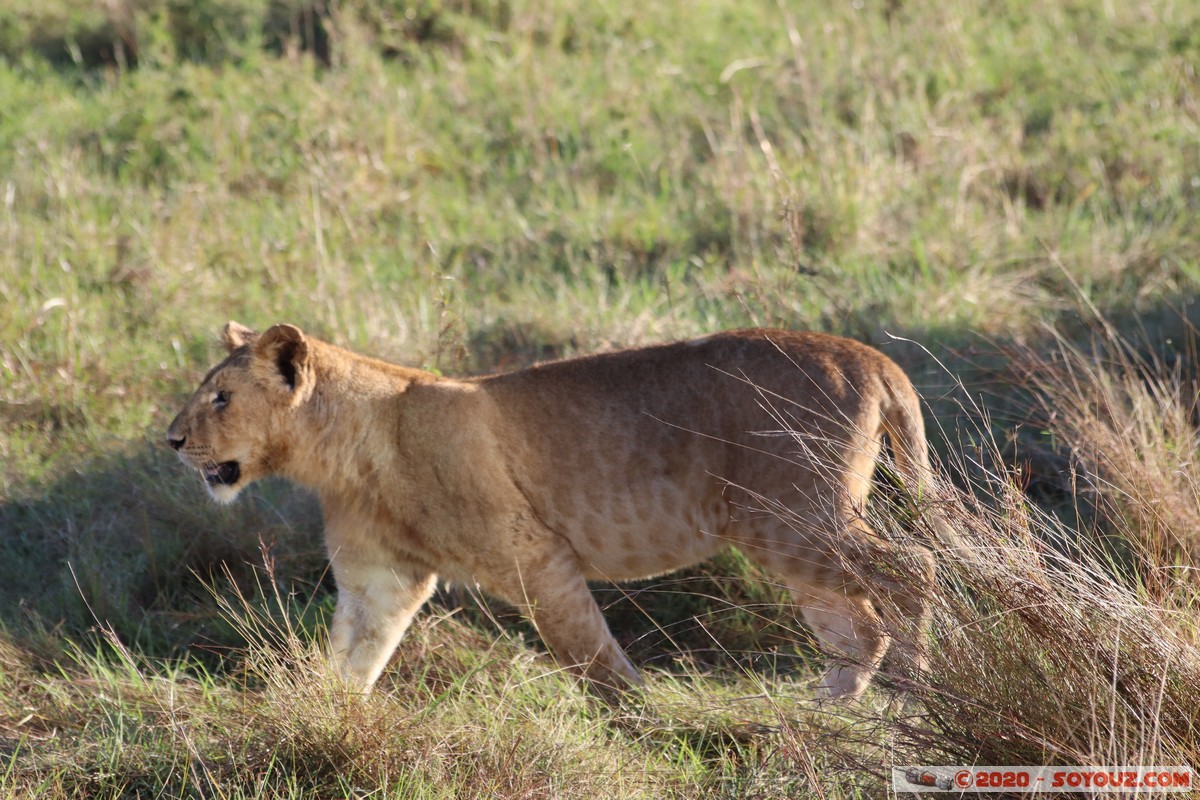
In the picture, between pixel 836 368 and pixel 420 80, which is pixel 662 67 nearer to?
pixel 420 80

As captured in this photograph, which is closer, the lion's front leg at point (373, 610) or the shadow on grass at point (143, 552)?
the lion's front leg at point (373, 610)

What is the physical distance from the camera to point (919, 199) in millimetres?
8320

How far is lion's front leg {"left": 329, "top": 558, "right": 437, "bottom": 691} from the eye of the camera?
188 inches

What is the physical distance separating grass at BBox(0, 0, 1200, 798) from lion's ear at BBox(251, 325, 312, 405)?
0.68 metres

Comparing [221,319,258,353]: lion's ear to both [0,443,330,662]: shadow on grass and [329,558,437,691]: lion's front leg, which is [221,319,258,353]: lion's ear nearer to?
[0,443,330,662]: shadow on grass

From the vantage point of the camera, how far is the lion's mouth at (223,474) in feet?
15.6

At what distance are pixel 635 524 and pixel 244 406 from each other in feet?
4.94

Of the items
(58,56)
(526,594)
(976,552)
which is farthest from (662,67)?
(976,552)

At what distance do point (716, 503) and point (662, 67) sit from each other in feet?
19.7

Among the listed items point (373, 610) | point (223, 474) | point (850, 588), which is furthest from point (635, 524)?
point (223, 474)

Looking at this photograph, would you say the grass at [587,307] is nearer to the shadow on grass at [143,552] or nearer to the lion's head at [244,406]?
the shadow on grass at [143,552]

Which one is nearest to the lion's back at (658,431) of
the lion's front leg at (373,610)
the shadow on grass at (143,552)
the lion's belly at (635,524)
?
the lion's belly at (635,524)

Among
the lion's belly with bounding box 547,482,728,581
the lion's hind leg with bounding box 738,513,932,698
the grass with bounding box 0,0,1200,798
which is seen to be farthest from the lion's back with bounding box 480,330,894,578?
the grass with bounding box 0,0,1200,798

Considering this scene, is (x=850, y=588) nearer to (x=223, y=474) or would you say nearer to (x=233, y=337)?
(x=223, y=474)
